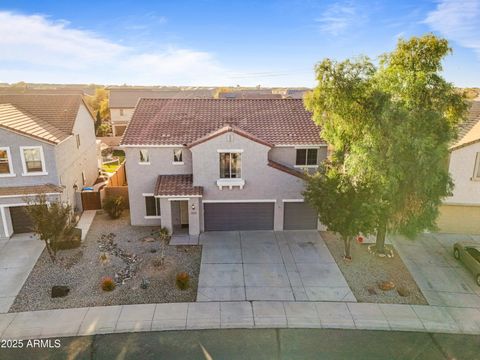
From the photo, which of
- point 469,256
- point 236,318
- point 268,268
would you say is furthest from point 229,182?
point 469,256

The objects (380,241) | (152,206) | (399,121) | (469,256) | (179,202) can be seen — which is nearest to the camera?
(399,121)

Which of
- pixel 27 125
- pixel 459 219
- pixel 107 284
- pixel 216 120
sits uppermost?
pixel 216 120

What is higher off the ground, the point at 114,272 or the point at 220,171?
the point at 220,171

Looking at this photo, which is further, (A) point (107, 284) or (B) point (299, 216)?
(B) point (299, 216)

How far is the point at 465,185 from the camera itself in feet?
68.0

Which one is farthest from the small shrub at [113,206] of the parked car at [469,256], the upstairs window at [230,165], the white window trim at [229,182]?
the parked car at [469,256]

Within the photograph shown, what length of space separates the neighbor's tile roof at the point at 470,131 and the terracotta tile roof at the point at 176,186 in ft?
50.6

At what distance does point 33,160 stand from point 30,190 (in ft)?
6.00

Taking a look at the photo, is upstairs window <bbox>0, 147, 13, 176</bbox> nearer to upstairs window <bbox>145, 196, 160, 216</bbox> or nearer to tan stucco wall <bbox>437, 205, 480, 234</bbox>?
upstairs window <bbox>145, 196, 160, 216</bbox>

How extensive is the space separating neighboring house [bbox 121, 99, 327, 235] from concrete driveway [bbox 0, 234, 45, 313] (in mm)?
5972

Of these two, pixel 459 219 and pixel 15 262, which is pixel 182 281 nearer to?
pixel 15 262

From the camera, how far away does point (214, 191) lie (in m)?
21.5

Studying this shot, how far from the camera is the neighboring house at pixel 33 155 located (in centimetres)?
2012

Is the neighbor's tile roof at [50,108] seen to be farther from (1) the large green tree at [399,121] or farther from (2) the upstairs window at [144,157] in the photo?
A: (1) the large green tree at [399,121]
